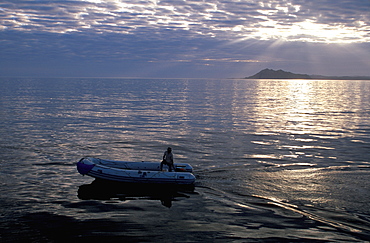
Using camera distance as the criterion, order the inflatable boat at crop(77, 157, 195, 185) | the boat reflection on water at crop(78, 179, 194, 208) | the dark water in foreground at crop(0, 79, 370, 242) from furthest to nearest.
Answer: the inflatable boat at crop(77, 157, 195, 185), the boat reflection on water at crop(78, 179, 194, 208), the dark water in foreground at crop(0, 79, 370, 242)

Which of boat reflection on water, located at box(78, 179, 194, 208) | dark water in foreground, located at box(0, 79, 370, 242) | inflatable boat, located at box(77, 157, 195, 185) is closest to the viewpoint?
dark water in foreground, located at box(0, 79, 370, 242)

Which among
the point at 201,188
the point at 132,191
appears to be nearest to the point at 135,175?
the point at 132,191

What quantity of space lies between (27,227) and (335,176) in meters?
18.0

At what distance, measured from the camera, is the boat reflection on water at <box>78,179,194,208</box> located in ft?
61.7

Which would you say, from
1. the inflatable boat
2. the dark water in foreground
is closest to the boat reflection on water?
the dark water in foreground

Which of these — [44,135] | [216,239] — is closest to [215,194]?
[216,239]

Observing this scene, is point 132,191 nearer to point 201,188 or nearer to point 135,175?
point 135,175

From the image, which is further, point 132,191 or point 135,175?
point 135,175

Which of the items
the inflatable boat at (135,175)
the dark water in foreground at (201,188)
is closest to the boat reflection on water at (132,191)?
the dark water in foreground at (201,188)

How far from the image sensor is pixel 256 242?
1352cm

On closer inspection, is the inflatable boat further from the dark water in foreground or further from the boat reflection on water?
the dark water in foreground

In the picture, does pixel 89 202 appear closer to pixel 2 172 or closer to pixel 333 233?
pixel 2 172

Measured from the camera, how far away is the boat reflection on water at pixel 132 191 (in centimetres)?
1881

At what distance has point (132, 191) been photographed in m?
19.9
